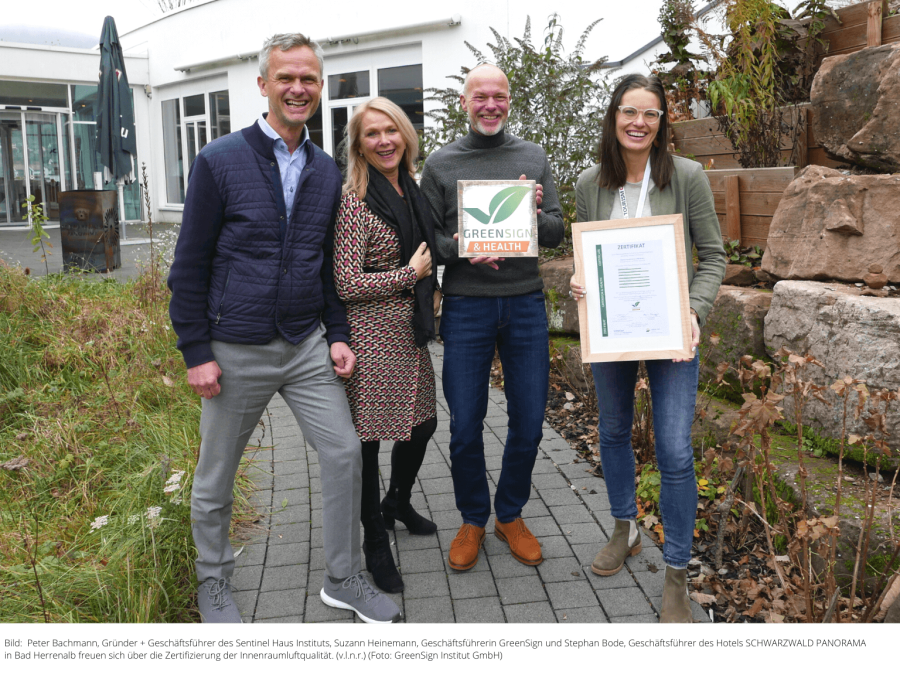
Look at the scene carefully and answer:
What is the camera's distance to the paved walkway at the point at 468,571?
3070 millimetres

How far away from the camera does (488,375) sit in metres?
3.34

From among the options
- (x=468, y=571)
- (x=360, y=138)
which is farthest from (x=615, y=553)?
(x=360, y=138)

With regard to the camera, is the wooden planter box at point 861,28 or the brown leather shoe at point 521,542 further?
the wooden planter box at point 861,28

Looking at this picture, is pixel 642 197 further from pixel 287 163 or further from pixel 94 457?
pixel 94 457

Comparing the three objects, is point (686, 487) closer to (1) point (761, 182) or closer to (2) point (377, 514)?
(2) point (377, 514)

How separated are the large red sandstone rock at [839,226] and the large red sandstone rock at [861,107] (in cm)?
26

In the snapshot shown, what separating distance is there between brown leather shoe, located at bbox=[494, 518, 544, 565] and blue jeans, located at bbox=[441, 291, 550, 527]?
0.61 ft

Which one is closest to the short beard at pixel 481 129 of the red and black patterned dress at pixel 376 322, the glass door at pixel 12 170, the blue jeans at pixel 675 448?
the red and black patterned dress at pixel 376 322

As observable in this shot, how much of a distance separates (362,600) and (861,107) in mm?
4045

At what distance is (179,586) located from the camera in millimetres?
3145

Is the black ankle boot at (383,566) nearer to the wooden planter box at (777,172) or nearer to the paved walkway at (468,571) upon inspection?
the paved walkway at (468,571)

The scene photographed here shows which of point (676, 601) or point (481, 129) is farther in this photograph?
point (481, 129)
